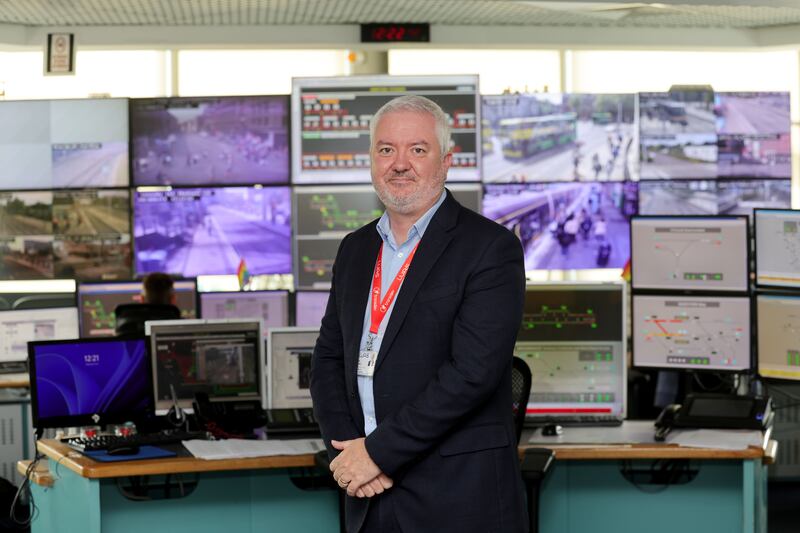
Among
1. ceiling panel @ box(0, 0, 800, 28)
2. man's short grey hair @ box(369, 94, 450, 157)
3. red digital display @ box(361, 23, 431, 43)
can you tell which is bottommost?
man's short grey hair @ box(369, 94, 450, 157)

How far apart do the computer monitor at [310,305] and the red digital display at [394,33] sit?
7.33 ft

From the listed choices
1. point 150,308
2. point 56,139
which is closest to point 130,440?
point 150,308

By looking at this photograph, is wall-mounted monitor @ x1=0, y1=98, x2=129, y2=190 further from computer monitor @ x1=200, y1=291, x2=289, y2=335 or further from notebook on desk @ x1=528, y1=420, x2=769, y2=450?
notebook on desk @ x1=528, y1=420, x2=769, y2=450

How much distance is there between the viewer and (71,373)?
4.25 metres

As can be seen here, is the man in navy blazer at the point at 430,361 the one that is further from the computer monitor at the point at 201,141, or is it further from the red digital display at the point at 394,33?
the red digital display at the point at 394,33

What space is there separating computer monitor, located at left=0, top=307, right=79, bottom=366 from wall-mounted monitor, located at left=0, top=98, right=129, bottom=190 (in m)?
0.80

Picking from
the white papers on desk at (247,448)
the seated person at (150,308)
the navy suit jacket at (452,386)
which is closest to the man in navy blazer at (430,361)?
the navy suit jacket at (452,386)

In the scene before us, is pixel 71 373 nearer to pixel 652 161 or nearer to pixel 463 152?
pixel 463 152

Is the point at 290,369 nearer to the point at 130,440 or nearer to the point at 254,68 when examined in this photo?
the point at 130,440

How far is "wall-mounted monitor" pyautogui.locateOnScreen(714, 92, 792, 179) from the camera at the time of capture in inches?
295

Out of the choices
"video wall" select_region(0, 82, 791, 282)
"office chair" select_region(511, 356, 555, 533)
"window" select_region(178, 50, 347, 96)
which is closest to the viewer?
"office chair" select_region(511, 356, 555, 533)

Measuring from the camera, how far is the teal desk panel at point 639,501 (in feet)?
13.9

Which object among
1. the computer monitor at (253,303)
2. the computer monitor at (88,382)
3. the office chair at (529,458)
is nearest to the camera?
the office chair at (529,458)

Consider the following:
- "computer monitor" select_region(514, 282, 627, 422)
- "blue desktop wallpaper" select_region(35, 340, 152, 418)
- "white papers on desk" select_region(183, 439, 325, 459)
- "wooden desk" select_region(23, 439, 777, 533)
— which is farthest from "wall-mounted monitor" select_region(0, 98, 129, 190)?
"computer monitor" select_region(514, 282, 627, 422)
